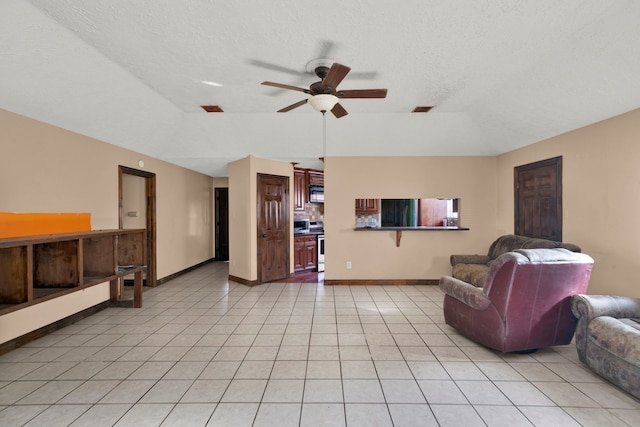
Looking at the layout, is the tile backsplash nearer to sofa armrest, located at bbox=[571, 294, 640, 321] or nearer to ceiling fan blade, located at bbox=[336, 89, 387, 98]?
ceiling fan blade, located at bbox=[336, 89, 387, 98]

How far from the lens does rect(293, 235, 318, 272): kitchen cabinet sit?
18.2 ft

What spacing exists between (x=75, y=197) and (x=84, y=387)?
2.29 m

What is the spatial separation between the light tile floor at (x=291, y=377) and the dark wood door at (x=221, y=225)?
12.8 ft

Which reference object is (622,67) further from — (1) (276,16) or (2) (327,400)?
(2) (327,400)

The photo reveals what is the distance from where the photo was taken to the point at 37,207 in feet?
9.35

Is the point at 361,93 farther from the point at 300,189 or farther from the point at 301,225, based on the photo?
the point at 301,225

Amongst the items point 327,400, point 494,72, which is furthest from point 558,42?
point 327,400

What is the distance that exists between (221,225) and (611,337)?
7111mm

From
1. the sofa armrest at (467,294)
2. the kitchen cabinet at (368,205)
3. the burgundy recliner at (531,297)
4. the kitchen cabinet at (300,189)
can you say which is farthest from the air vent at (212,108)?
the burgundy recliner at (531,297)

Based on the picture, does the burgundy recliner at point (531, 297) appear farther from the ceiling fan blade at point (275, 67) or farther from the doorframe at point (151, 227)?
the doorframe at point (151, 227)

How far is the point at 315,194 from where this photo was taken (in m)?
6.13

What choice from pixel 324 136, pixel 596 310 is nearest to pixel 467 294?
pixel 596 310

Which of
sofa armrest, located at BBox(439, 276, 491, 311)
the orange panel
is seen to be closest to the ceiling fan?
sofa armrest, located at BBox(439, 276, 491, 311)

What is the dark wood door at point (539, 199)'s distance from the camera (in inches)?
138
